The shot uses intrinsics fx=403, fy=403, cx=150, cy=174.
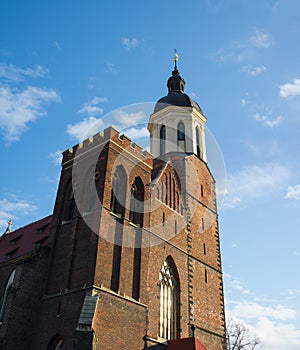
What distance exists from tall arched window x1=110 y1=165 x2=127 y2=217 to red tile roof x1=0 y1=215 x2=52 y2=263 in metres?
5.86

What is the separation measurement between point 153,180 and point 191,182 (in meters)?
3.92

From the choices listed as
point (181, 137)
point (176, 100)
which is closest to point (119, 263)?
point (181, 137)

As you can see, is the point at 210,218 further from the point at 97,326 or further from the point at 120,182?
the point at 97,326

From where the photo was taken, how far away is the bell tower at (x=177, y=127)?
3023cm

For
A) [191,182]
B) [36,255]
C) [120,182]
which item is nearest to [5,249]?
[36,255]

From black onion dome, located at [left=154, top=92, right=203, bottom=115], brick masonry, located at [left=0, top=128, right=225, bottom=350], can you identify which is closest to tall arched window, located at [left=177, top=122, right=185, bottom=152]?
black onion dome, located at [left=154, top=92, right=203, bottom=115]

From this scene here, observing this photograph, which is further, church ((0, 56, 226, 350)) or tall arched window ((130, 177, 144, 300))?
tall arched window ((130, 177, 144, 300))

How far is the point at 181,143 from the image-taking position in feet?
99.2

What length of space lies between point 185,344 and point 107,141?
36.7 ft

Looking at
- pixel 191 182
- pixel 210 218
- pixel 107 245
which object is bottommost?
pixel 107 245

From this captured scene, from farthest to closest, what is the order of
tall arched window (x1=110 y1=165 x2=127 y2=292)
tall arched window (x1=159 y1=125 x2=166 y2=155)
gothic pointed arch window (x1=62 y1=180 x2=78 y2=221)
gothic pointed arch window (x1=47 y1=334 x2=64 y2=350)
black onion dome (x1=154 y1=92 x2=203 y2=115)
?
black onion dome (x1=154 y1=92 x2=203 y2=115), tall arched window (x1=159 y1=125 x2=166 y2=155), gothic pointed arch window (x1=62 y1=180 x2=78 y2=221), tall arched window (x1=110 y1=165 x2=127 y2=292), gothic pointed arch window (x1=47 y1=334 x2=64 y2=350)

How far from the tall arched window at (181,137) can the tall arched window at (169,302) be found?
9.82 meters

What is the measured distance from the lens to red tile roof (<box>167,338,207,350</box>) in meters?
18.2

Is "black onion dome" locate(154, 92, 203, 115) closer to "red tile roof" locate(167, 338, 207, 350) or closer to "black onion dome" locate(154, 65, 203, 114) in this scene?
"black onion dome" locate(154, 65, 203, 114)
